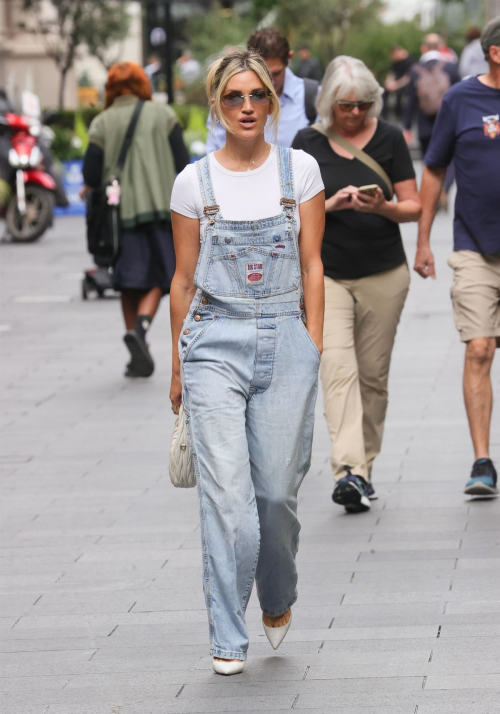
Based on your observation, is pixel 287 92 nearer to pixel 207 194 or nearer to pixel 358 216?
pixel 358 216

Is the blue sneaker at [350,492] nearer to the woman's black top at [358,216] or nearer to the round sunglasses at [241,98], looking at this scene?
the woman's black top at [358,216]

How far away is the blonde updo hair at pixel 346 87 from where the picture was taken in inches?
233

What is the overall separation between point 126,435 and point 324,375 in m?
1.88

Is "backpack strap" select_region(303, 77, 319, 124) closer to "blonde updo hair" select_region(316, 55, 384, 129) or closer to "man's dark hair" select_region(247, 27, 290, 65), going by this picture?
"man's dark hair" select_region(247, 27, 290, 65)

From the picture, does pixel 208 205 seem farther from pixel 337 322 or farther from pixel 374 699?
pixel 337 322

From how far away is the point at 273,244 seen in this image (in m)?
4.13

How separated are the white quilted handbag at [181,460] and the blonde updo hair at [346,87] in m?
2.22

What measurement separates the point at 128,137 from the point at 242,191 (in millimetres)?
5115

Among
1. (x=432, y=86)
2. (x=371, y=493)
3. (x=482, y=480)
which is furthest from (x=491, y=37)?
(x=432, y=86)

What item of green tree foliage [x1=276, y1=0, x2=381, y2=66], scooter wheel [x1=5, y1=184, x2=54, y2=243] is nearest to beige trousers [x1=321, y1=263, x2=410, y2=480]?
scooter wheel [x1=5, y1=184, x2=54, y2=243]

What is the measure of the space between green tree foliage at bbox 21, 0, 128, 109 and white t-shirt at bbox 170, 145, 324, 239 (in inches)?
1189

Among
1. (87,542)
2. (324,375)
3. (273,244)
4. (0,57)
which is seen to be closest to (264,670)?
(273,244)

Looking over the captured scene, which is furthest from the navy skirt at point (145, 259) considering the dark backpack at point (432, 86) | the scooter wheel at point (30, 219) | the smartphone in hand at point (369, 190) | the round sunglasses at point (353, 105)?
the dark backpack at point (432, 86)

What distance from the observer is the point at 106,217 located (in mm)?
9344
